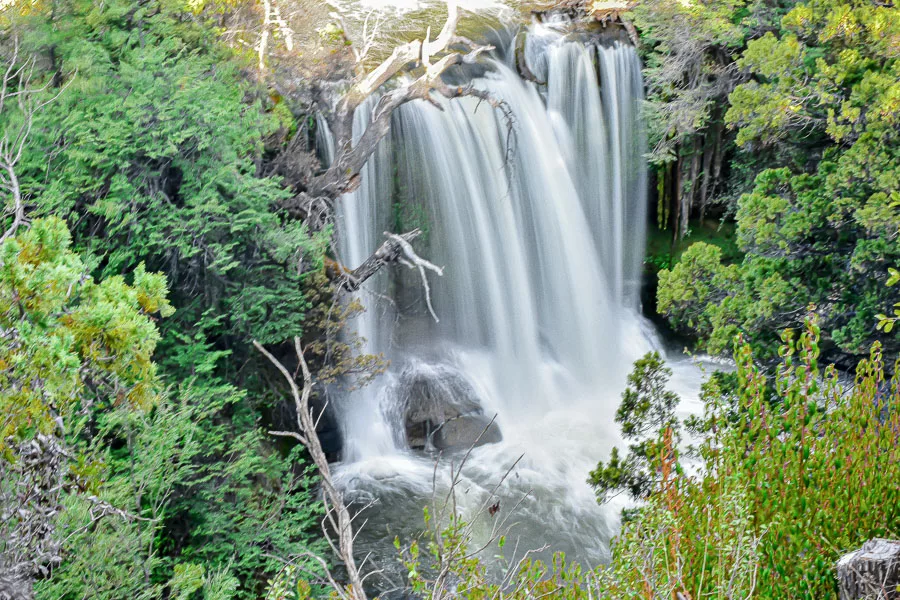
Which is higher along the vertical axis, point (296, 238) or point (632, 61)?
point (632, 61)

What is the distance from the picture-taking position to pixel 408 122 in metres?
13.2

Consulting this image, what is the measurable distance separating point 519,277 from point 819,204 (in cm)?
629

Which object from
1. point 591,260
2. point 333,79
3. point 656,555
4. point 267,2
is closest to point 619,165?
point 591,260

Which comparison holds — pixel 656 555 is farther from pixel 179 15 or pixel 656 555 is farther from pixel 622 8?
pixel 622 8

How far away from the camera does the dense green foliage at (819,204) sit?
8.72 m

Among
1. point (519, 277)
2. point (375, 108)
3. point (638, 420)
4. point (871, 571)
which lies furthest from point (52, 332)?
point (519, 277)

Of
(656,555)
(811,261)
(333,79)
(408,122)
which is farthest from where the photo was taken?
(408,122)

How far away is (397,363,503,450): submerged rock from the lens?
1245cm

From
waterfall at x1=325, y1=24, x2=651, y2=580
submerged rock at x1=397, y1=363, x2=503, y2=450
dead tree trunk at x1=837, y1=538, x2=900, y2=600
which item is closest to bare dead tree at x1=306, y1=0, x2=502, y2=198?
waterfall at x1=325, y1=24, x2=651, y2=580

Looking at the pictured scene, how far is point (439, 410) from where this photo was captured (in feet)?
41.8

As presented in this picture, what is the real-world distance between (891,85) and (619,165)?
7.62 meters

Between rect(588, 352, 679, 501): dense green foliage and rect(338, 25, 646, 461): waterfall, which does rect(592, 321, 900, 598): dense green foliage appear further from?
rect(338, 25, 646, 461): waterfall

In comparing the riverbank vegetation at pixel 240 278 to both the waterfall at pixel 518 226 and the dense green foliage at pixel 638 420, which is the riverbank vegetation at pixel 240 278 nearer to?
the dense green foliage at pixel 638 420

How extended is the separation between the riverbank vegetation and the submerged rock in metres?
1.09
